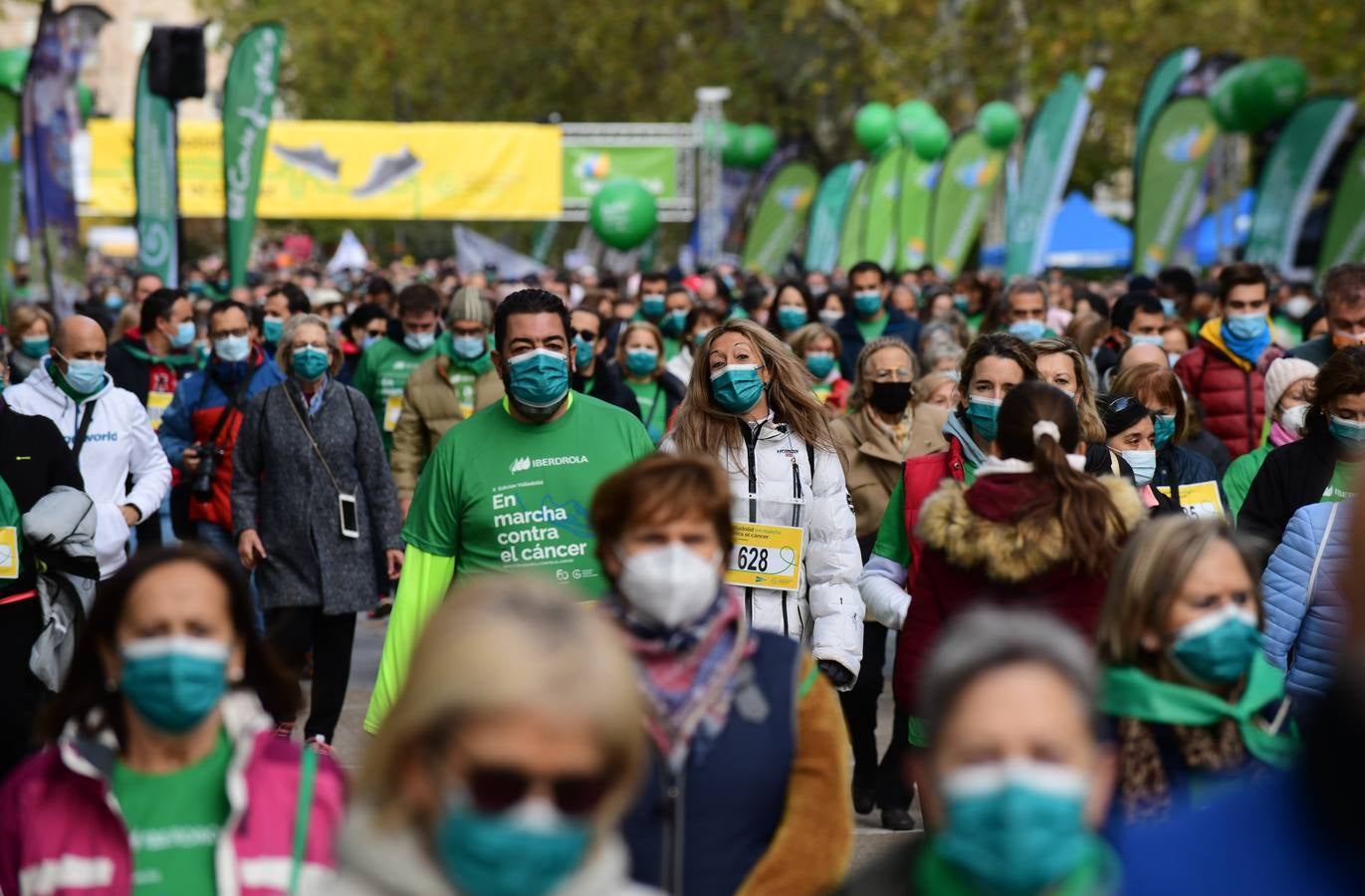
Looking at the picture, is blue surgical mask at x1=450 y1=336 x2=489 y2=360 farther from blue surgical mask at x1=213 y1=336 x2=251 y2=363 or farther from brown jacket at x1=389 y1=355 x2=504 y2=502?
blue surgical mask at x1=213 y1=336 x2=251 y2=363

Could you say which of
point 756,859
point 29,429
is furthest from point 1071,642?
point 29,429

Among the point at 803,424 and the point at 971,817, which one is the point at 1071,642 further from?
the point at 803,424

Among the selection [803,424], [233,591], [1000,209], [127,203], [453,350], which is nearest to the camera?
[233,591]

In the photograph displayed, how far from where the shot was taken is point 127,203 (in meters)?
31.8

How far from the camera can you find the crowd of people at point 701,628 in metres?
2.60

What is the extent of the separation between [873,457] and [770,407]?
200 cm

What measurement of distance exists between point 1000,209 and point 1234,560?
35175 mm

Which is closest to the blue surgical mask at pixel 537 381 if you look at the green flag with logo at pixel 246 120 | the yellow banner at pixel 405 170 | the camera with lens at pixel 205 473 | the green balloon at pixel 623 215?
the camera with lens at pixel 205 473

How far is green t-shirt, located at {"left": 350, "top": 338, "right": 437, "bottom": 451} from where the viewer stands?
38.6ft

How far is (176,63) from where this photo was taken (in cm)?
1742

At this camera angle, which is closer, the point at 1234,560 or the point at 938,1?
the point at 1234,560

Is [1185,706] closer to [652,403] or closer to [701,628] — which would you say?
[701,628]

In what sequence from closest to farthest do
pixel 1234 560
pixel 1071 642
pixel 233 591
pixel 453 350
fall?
pixel 1071 642 < pixel 233 591 < pixel 1234 560 < pixel 453 350

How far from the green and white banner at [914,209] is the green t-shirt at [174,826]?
25632 mm
